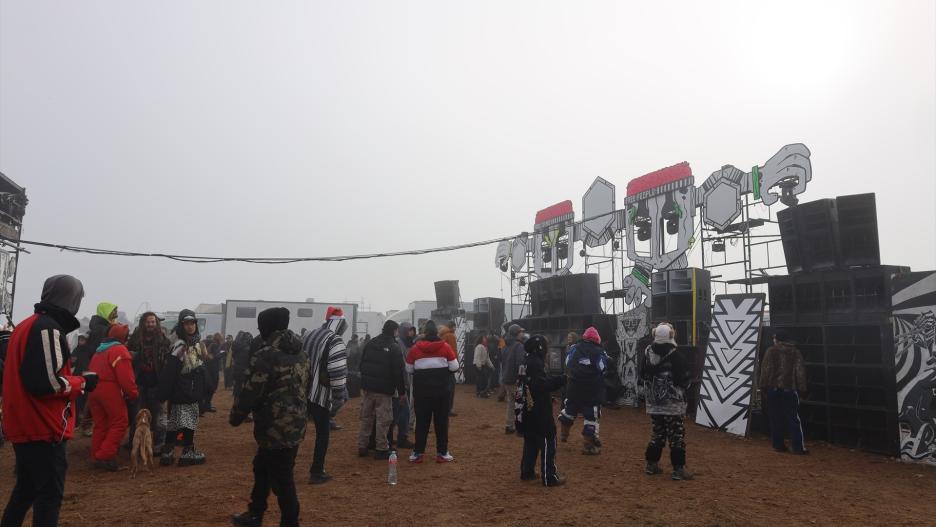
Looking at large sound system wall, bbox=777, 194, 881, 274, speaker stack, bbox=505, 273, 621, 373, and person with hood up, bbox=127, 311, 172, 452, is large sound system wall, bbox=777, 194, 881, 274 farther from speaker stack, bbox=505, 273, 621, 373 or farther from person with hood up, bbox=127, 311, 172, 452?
person with hood up, bbox=127, 311, 172, 452

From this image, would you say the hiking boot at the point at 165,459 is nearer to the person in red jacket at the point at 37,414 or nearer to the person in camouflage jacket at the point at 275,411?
the person in camouflage jacket at the point at 275,411

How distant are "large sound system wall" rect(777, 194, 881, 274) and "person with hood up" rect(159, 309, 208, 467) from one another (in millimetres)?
9433

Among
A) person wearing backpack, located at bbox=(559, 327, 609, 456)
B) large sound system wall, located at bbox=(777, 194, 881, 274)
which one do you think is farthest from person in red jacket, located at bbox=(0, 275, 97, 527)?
large sound system wall, located at bbox=(777, 194, 881, 274)

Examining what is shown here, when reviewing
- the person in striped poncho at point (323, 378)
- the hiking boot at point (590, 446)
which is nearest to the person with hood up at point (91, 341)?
the person in striped poncho at point (323, 378)

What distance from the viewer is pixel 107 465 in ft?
22.2

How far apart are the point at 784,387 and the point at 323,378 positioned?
270 inches

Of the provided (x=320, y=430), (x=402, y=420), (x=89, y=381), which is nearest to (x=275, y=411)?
(x=89, y=381)

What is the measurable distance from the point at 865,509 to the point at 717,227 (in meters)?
10.9

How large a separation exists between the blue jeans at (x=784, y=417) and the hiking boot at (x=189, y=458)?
27.0ft

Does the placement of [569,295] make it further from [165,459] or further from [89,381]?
[89,381]

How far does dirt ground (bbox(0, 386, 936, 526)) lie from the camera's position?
5293mm

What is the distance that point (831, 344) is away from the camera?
9.33 metres

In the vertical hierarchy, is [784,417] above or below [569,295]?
below

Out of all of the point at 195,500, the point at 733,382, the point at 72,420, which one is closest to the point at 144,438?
the point at 195,500
